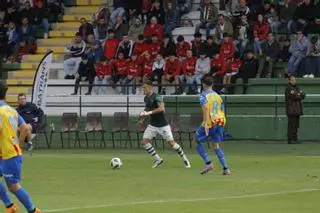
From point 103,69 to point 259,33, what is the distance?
611cm

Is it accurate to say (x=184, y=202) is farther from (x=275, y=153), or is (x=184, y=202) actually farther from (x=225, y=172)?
(x=275, y=153)

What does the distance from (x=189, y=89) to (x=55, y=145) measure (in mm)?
5152

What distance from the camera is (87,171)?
23.0m

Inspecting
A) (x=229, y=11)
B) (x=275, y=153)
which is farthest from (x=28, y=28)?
(x=275, y=153)

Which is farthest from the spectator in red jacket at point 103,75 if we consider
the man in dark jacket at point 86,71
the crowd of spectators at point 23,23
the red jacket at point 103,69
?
the crowd of spectators at point 23,23

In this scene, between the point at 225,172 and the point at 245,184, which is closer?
the point at 245,184

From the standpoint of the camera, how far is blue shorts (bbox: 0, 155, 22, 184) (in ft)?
45.6

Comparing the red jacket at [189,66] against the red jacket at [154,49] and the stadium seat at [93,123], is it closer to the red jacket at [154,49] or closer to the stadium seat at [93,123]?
the red jacket at [154,49]

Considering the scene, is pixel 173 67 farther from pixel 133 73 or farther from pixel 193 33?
pixel 193 33

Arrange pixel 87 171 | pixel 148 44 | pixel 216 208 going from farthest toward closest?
pixel 148 44 → pixel 87 171 → pixel 216 208

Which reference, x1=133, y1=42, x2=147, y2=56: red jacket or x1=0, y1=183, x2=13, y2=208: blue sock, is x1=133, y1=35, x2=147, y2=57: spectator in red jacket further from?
x1=0, y1=183, x2=13, y2=208: blue sock

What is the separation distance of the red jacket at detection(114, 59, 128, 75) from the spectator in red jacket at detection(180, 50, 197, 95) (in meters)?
2.47

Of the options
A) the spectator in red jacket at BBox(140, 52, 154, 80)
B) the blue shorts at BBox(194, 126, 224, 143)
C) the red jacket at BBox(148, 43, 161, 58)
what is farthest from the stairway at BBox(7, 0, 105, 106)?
the blue shorts at BBox(194, 126, 224, 143)

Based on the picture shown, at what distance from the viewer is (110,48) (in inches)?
1512
